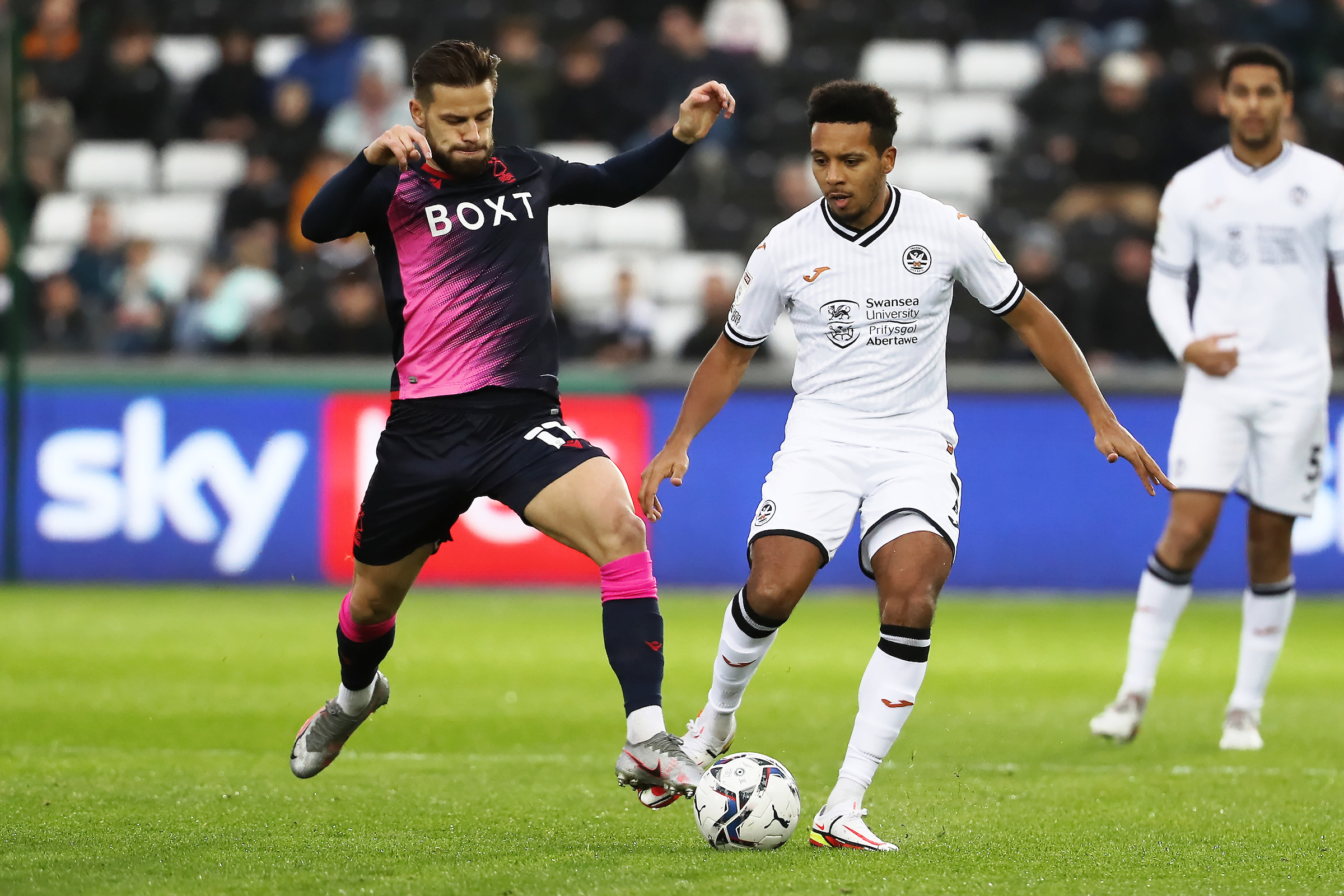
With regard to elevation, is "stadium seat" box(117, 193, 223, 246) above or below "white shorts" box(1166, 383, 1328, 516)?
below

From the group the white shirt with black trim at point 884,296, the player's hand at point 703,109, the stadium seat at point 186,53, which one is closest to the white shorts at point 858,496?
the white shirt with black trim at point 884,296

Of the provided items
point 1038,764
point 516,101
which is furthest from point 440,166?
point 516,101

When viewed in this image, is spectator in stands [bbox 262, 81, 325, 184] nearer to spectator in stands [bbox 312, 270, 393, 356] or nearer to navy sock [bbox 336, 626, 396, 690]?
spectator in stands [bbox 312, 270, 393, 356]

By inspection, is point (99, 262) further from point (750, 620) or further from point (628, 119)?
point (750, 620)

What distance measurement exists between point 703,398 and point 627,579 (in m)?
0.66

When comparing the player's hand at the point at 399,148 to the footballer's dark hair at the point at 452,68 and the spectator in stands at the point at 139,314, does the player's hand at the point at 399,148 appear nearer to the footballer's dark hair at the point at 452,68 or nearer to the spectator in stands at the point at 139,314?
the footballer's dark hair at the point at 452,68

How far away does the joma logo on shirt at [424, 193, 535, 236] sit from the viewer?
571 centimetres

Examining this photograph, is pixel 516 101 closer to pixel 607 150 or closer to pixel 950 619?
pixel 607 150

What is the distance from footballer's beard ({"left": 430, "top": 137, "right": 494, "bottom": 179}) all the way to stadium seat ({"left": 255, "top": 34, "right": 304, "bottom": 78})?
11451 mm

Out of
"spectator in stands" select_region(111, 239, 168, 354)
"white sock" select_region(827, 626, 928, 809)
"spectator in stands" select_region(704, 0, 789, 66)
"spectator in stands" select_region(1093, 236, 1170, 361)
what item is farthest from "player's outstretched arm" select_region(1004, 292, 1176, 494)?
"spectator in stands" select_region(704, 0, 789, 66)

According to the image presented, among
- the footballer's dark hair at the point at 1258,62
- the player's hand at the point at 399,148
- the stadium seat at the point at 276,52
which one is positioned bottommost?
the stadium seat at the point at 276,52

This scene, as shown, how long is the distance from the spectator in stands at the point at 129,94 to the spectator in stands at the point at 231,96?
1.35ft

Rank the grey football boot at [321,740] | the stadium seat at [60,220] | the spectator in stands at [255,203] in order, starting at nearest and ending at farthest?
the grey football boot at [321,740], the spectator in stands at [255,203], the stadium seat at [60,220]

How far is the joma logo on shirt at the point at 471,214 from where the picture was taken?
571 cm
